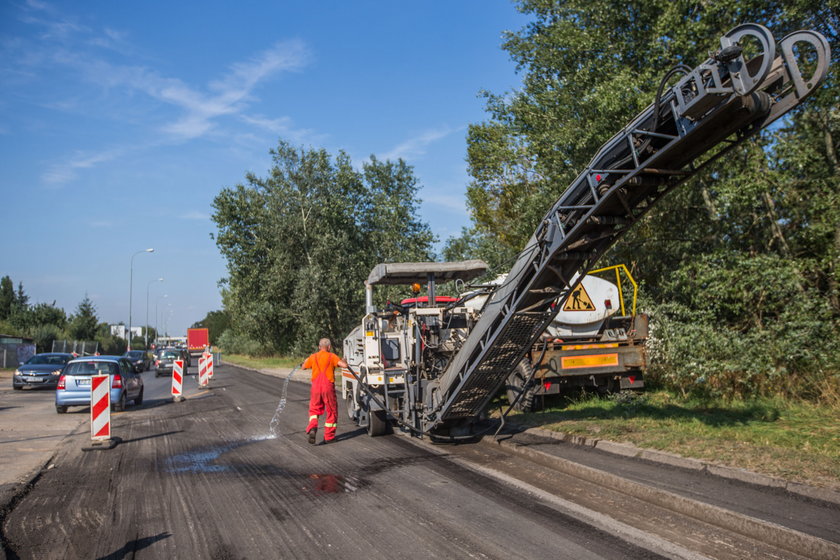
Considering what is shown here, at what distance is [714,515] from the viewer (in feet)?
18.8

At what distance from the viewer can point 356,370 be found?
12.1 m

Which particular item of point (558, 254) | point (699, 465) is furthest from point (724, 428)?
point (558, 254)

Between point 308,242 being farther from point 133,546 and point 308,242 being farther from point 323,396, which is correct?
point 133,546

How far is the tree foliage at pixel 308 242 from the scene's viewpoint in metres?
37.6

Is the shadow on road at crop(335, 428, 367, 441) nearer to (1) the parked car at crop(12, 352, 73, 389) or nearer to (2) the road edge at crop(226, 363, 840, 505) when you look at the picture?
(2) the road edge at crop(226, 363, 840, 505)

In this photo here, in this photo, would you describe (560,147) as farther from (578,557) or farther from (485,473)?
(578,557)

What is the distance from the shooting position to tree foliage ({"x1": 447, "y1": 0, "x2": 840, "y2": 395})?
38.6 ft

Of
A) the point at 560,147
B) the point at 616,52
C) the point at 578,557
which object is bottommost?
the point at 578,557

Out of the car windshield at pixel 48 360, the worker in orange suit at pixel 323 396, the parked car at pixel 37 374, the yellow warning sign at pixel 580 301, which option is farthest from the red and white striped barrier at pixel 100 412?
the car windshield at pixel 48 360

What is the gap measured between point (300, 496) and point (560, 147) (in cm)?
1124

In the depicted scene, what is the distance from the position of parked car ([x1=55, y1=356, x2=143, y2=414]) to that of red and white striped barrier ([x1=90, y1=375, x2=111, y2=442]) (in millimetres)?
5400

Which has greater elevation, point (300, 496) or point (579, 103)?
point (579, 103)

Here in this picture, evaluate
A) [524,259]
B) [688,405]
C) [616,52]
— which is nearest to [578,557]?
[524,259]

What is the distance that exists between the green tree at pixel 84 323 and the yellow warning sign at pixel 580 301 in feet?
207
